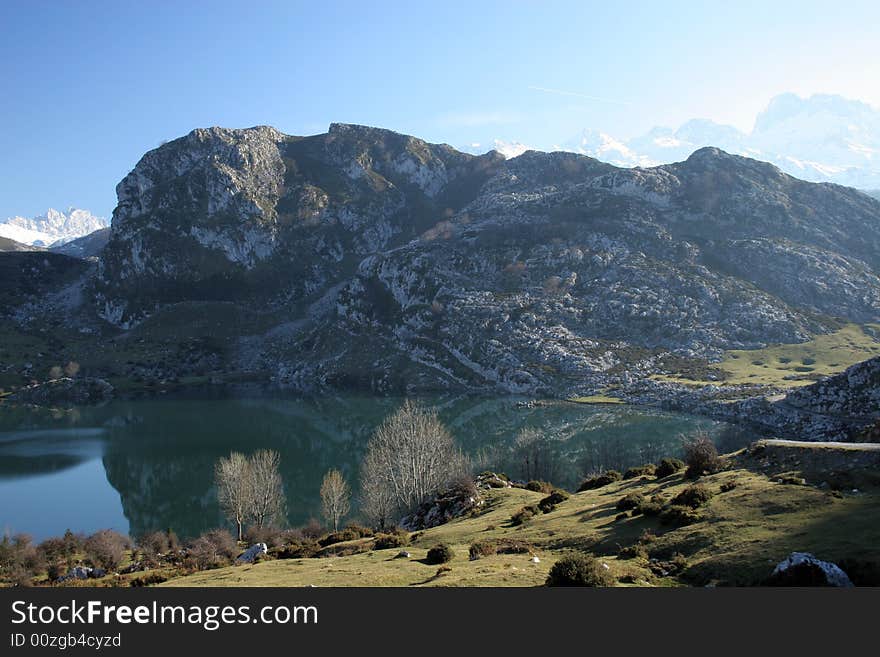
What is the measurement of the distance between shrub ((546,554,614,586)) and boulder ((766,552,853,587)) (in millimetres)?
6828

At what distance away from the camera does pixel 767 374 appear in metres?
196

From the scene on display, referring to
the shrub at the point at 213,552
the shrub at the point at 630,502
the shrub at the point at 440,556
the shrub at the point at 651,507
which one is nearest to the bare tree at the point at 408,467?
the shrub at the point at 213,552

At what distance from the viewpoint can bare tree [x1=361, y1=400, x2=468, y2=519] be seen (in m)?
82.8

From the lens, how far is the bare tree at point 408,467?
8281cm

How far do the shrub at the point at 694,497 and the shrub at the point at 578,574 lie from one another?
46.5 ft

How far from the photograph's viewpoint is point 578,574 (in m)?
24.4

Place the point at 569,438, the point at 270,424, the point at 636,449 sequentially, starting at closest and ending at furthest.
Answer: the point at 636,449
the point at 569,438
the point at 270,424

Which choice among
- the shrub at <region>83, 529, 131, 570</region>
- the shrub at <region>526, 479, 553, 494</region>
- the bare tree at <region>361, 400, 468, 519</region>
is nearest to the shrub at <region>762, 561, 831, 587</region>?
the shrub at <region>526, 479, 553, 494</region>

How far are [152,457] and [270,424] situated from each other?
142 feet

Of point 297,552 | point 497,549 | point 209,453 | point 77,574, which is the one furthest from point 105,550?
point 209,453

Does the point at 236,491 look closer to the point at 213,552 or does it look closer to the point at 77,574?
the point at 213,552

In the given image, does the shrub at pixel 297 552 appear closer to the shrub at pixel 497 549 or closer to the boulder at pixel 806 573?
the shrub at pixel 497 549
